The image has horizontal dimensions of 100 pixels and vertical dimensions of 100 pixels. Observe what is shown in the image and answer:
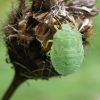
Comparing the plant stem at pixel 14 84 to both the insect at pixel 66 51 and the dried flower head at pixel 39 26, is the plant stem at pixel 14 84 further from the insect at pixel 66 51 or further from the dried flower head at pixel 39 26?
the insect at pixel 66 51

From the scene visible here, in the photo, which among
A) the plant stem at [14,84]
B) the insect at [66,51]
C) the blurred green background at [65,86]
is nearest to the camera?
the insect at [66,51]

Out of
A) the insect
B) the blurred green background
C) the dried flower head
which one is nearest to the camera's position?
the insect

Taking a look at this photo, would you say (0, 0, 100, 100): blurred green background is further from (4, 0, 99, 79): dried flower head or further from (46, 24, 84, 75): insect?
(46, 24, 84, 75): insect

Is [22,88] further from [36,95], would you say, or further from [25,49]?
[25,49]

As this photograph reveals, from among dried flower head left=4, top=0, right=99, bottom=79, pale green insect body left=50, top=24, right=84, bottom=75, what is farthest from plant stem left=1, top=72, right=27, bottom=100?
pale green insect body left=50, top=24, right=84, bottom=75

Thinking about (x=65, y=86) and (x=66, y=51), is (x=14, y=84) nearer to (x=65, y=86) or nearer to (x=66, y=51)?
(x=66, y=51)

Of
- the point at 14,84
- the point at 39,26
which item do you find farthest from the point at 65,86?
the point at 39,26

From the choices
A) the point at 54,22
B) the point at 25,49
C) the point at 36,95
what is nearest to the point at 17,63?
the point at 25,49

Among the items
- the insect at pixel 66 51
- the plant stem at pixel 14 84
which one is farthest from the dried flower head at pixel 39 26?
the plant stem at pixel 14 84
